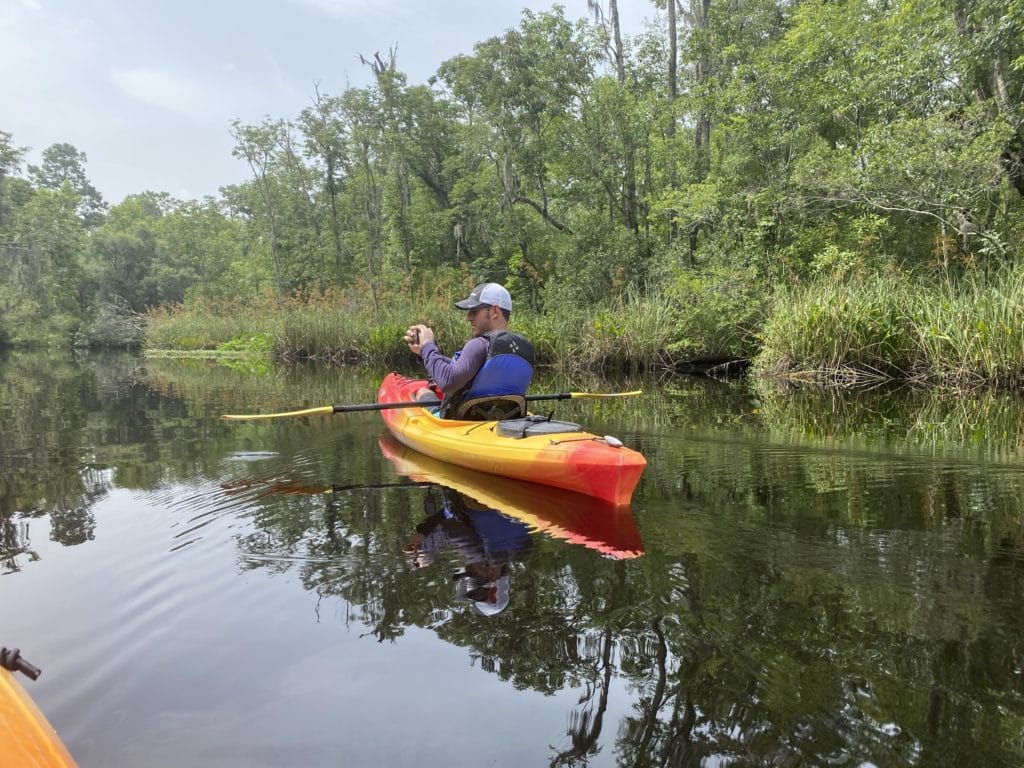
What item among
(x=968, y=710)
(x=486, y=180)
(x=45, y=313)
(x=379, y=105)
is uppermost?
(x=379, y=105)

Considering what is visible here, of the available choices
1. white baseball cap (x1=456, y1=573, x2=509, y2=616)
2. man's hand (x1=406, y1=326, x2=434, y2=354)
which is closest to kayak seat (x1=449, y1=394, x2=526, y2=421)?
man's hand (x1=406, y1=326, x2=434, y2=354)

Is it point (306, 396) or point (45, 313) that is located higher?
point (45, 313)

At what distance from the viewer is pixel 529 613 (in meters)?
2.37

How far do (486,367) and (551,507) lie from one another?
133 cm

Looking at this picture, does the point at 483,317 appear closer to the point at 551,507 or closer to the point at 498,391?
the point at 498,391

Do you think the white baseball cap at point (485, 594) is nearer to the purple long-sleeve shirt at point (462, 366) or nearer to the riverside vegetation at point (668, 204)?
the purple long-sleeve shirt at point (462, 366)

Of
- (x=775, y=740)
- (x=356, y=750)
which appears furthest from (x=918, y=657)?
(x=356, y=750)

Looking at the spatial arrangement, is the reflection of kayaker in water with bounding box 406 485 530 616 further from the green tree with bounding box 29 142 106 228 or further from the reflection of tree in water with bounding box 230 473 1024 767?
the green tree with bounding box 29 142 106 228

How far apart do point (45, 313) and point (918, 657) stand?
3976cm

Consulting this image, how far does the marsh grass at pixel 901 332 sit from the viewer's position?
8344mm

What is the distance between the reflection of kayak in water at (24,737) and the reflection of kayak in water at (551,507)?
224 centimetres

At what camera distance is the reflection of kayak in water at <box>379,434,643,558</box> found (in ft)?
10.6

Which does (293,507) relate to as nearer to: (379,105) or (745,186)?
(745,186)

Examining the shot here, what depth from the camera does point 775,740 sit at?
63.6 inches
